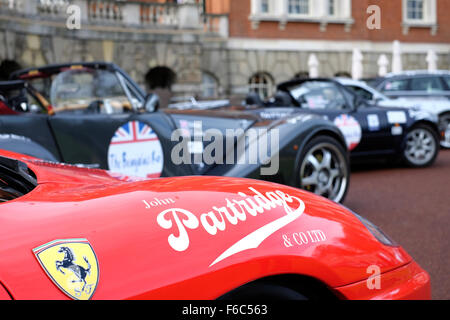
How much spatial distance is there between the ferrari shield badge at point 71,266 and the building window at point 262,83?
22933mm

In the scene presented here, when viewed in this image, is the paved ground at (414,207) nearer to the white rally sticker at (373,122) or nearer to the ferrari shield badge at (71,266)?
the white rally sticker at (373,122)

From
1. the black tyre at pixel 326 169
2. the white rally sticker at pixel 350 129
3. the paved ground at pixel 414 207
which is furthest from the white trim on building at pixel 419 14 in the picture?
the black tyre at pixel 326 169

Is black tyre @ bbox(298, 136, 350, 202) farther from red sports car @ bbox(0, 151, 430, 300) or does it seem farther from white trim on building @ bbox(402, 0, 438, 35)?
white trim on building @ bbox(402, 0, 438, 35)

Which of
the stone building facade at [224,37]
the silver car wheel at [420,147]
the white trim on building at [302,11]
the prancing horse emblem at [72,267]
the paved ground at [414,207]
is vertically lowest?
the paved ground at [414,207]

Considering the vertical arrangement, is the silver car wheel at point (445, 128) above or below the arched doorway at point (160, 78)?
below

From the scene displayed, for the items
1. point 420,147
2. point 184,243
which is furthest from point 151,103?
point 420,147

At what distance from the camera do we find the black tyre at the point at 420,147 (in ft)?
29.6

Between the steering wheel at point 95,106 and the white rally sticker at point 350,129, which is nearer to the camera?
the steering wheel at point 95,106

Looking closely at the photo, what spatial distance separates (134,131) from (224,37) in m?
18.6

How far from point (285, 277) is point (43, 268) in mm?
790

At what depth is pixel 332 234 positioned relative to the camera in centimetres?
213

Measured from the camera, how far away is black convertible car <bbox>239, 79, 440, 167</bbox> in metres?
8.30

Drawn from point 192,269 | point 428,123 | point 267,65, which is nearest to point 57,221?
point 192,269

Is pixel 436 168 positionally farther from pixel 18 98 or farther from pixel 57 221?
pixel 57 221
